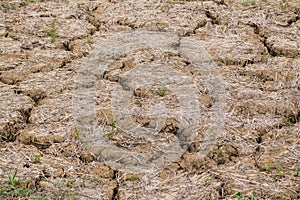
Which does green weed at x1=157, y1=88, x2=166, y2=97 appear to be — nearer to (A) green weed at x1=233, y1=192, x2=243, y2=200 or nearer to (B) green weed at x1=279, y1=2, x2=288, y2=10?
(A) green weed at x1=233, y1=192, x2=243, y2=200

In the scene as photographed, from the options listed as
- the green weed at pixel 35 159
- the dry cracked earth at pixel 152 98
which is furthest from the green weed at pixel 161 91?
the green weed at pixel 35 159

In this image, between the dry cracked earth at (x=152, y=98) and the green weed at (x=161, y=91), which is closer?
the dry cracked earth at (x=152, y=98)

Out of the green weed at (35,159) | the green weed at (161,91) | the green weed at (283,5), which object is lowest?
the green weed at (35,159)

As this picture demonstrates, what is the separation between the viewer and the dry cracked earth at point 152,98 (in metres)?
2.79

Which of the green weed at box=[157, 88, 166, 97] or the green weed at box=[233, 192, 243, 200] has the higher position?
the green weed at box=[157, 88, 166, 97]

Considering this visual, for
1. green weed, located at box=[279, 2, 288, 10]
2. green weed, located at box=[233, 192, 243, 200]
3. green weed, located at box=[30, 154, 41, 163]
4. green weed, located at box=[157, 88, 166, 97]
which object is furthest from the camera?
green weed, located at box=[279, 2, 288, 10]

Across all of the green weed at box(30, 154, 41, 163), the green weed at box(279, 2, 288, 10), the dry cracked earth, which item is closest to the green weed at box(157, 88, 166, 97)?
the dry cracked earth

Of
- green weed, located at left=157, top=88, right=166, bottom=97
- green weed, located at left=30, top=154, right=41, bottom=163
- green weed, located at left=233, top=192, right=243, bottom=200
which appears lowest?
Result: green weed, located at left=30, top=154, right=41, bottom=163

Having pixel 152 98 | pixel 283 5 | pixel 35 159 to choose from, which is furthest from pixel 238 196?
pixel 283 5

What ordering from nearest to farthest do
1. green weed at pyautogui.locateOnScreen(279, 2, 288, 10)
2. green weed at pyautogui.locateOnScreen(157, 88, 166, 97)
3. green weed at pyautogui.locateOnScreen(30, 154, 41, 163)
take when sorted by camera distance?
green weed at pyautogui.locateOnScreen(30, 154, 41, 163) → green weed at pyautogui.locateOnScreen(157, 88, 166, 97) → green weed at pyautogui.locateOnScreen(279, 2, 288, 10)

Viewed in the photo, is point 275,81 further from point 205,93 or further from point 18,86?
point 18,86

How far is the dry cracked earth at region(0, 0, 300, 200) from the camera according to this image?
9.15 feet

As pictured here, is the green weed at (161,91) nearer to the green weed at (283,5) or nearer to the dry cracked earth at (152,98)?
the dry cracked earth at (152,98)

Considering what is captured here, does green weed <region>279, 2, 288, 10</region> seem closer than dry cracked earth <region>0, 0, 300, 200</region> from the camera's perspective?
No
